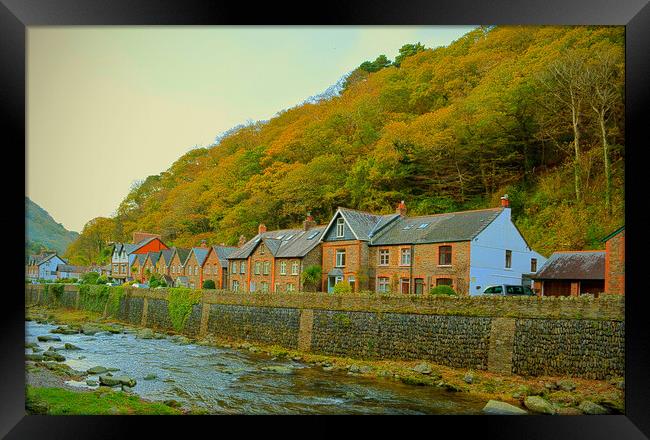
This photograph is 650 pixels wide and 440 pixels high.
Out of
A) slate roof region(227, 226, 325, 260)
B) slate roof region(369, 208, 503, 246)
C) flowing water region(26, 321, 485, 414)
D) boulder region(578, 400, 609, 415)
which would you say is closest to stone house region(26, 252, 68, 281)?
flowing water region(26, 321, 485, 414)

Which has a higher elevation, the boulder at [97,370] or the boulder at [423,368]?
the boulder at [423,368]

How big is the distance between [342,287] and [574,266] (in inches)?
123

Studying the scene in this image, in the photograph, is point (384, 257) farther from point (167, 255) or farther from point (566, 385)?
point (167, 255)

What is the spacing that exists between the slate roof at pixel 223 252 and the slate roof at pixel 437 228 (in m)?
2.26

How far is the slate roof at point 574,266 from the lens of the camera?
19.9 ft

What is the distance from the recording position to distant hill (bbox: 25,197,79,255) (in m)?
6.44

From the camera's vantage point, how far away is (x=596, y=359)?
232 inches

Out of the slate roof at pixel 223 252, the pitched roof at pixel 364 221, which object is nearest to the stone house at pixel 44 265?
the slate roof at pixel 223 252

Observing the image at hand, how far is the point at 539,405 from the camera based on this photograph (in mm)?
5918

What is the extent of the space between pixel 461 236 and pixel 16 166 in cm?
591

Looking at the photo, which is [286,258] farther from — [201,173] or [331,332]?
[201,173]

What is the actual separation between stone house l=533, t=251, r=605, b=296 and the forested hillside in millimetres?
148
